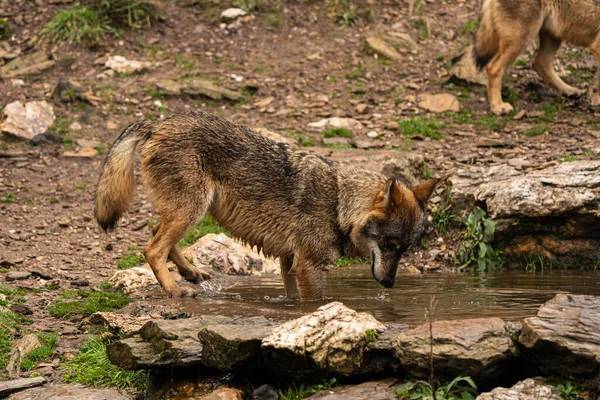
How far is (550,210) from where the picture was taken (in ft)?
28.8

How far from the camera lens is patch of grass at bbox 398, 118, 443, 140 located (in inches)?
492

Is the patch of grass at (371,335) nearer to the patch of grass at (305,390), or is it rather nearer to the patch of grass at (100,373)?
the patch of grass at (305,390)

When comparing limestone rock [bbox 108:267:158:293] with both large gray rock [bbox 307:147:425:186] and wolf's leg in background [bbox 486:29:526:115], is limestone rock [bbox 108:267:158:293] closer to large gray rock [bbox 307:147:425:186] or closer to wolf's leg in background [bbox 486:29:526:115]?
large gray rock [bbox 307:147:425:186]

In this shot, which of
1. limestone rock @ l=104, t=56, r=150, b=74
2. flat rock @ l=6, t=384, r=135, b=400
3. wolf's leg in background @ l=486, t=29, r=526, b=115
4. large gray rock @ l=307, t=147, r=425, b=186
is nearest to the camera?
flat rock @ l=6, t=384, r=135, b=400

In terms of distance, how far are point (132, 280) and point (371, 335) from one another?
365 cm

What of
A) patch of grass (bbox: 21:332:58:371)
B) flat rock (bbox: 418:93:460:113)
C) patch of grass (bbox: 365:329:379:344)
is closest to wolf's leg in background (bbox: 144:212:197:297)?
patch of grass (bbox: 21:332:58:371)

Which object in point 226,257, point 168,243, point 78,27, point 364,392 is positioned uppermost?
point 78,27

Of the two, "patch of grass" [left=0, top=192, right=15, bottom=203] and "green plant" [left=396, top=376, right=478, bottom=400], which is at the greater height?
"green plant" [left=396, top=376, right=478, bottom=400]

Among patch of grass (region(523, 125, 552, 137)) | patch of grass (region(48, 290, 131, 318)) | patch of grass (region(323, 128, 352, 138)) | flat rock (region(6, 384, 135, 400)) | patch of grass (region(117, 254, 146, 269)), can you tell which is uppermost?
patch of grass (region(523, 125, 552, 137))

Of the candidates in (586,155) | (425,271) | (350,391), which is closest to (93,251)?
(425,271)

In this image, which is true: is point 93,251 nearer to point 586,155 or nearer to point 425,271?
point 425,271

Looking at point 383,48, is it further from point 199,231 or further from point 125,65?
point 199,231

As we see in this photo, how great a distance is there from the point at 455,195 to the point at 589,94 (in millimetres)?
4923

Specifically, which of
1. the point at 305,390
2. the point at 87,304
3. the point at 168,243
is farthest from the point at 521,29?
the point at 305,390
